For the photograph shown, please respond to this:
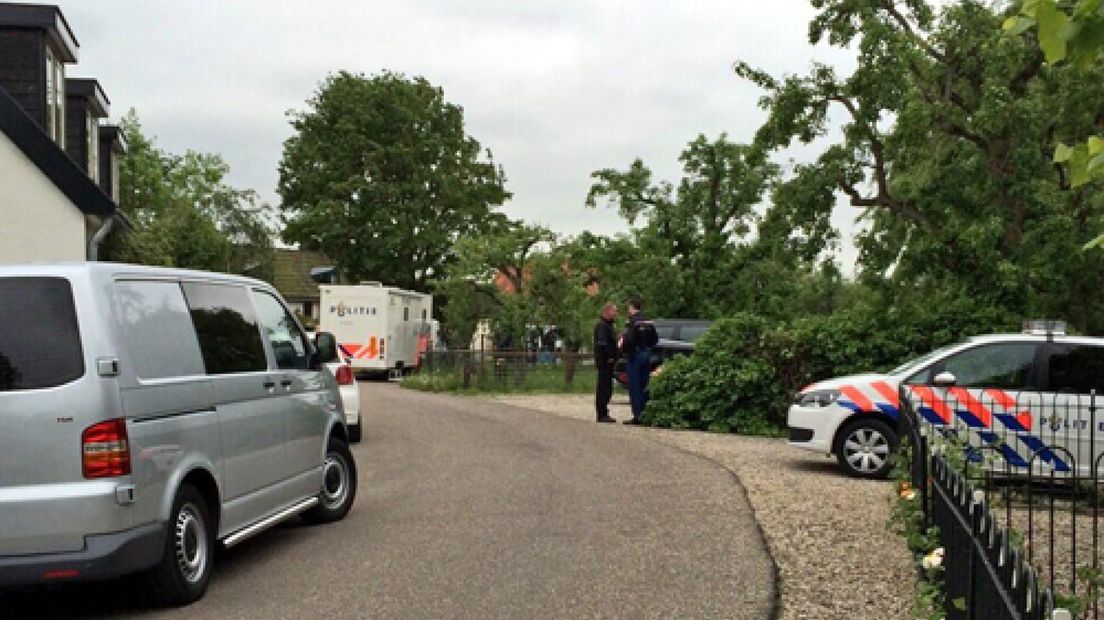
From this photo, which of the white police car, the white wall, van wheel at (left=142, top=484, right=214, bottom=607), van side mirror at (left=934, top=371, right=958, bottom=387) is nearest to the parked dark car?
the white wall

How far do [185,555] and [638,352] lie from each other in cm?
1189

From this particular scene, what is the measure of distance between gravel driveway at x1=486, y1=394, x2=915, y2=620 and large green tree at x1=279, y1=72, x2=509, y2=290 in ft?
133

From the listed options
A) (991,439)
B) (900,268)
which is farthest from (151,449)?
(900,268)

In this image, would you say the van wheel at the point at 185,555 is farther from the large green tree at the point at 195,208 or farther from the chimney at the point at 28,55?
the large green tree at the point at 195,208

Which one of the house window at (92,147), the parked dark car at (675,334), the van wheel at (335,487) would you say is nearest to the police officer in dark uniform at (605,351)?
the parked dark car at (675,334)

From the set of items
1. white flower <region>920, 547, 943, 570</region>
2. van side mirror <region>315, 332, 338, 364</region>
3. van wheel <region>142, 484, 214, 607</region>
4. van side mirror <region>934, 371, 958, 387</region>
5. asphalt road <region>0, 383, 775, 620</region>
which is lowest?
asphalt road <region>0, 383, 775, 620</region>

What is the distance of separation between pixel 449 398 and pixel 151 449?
62.7ft

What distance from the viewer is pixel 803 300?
1416 inches

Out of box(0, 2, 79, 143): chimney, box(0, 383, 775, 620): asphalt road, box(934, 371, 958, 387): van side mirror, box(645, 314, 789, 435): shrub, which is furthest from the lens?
box(0, 2, 79, 143): chimney

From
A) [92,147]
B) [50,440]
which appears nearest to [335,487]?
[50,440]

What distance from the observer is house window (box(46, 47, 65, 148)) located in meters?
22.5

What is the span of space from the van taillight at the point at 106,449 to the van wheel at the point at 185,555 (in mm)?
525

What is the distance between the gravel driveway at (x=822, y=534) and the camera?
21.4ft

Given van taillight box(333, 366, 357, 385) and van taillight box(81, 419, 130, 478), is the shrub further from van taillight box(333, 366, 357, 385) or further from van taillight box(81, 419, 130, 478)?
van taillight box(81, 419, 130, 478)
